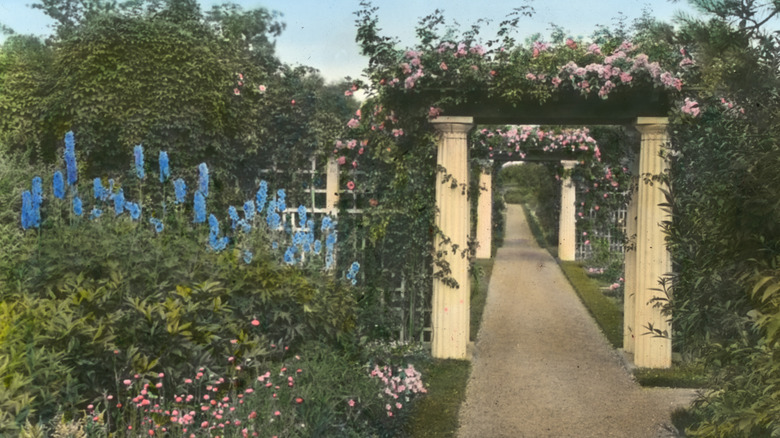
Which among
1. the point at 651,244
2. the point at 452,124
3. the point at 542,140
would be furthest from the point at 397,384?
the point at 542,140

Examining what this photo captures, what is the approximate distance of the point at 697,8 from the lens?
10.8 ft

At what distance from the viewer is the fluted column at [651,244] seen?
700 centimetres

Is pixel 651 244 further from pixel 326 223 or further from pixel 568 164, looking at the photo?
pixel 568 164

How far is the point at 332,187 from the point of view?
7.62 m

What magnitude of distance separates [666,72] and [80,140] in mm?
6571

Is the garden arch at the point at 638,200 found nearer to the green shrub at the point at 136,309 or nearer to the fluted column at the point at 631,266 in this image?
the fluted column at the point at 631,266

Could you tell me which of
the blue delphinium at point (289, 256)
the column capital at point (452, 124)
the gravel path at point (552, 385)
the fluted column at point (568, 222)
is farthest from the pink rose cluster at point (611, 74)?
the fluted column at point (568, 222)

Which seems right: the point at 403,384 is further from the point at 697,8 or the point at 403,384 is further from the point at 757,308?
the point at 697,8

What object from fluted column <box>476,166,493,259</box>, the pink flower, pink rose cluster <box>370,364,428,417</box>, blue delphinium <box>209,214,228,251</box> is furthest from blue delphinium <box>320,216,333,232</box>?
fluted column <box>476,166,493,259</box>

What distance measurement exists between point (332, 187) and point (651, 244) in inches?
125

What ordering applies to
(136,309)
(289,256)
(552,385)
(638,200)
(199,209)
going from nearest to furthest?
(136,309)
(199,209)
(289,256)
(552,385)
(638,200)

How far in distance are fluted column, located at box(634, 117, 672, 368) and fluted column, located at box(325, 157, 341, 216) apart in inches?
117

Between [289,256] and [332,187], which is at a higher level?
[332,187]

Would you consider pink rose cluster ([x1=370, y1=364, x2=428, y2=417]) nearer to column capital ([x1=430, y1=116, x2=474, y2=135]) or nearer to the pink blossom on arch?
column capital ([x1=430, y1=116, x2=474, y2=135])
